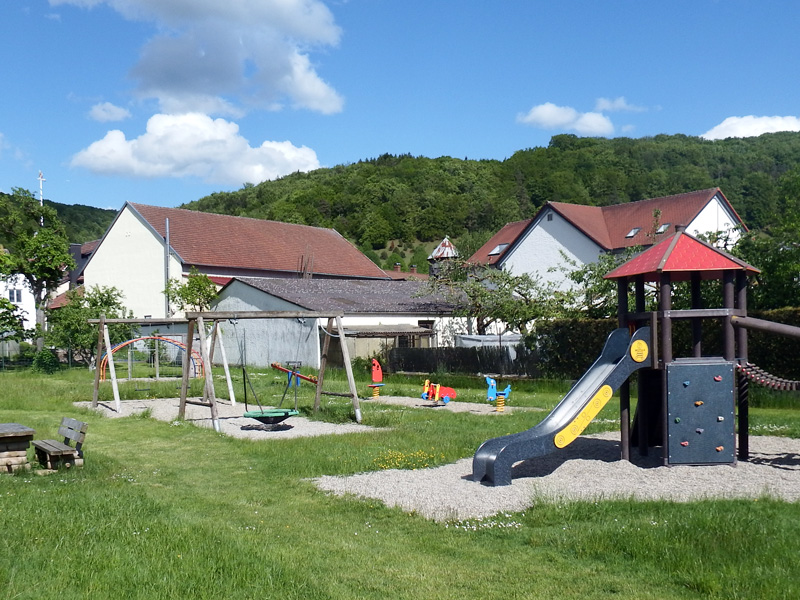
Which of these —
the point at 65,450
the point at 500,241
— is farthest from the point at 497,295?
the point at 65,450

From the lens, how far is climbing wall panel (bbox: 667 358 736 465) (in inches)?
378

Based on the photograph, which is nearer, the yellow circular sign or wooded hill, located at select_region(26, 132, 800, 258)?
the yellow circular sign

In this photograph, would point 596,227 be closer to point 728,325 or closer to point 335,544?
point 728,325

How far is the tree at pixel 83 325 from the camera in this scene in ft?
99.9

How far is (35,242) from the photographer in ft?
117

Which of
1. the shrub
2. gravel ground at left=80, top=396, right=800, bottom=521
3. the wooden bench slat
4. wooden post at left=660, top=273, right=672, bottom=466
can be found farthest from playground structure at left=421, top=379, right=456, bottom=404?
the shrub

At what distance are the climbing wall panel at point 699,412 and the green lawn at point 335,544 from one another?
211 cm

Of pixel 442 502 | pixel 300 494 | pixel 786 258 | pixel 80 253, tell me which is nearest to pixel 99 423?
pixel 300 494

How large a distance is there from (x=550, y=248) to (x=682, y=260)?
36.9m

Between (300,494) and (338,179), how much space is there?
9647cm

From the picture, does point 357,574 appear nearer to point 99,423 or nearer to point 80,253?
point 99,423

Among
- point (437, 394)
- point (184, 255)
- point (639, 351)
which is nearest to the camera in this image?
point (639, 351)

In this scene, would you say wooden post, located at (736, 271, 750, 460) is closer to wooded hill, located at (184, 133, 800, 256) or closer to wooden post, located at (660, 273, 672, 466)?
wooden post, located at (660, 273, 672, 466)

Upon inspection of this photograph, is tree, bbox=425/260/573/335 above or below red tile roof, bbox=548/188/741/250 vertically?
below
